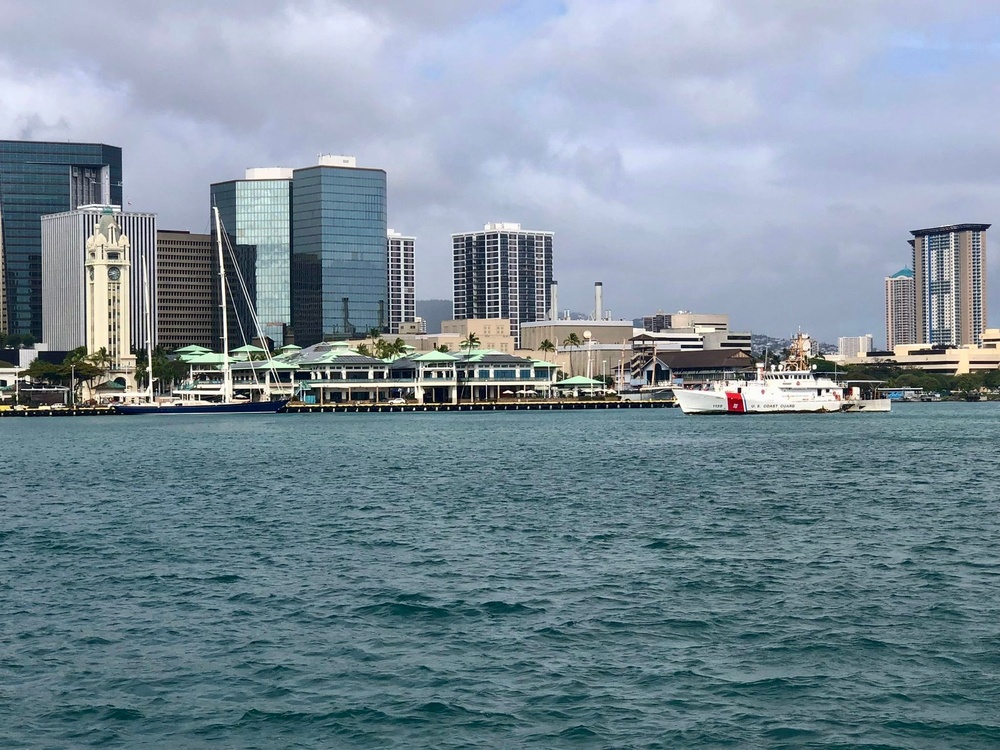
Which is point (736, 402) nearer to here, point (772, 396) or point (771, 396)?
point (771, 396)

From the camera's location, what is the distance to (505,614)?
32.5m

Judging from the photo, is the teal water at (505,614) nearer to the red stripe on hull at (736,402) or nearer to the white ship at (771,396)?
the red stripe on hull at (736,402)

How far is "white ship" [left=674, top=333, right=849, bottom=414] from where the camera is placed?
176 m

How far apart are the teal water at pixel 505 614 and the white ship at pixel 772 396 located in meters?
106

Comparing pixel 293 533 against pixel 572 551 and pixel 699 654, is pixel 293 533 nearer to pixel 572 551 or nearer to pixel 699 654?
pixel 572 551

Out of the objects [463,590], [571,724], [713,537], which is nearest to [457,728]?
[571,724]

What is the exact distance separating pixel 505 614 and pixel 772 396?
149 metres

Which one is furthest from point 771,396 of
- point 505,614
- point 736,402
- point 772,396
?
point 505,614

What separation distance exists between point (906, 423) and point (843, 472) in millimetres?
90146

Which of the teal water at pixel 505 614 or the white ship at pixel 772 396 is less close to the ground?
the white ship at pixel 772 396

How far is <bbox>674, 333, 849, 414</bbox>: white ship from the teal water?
106 metres

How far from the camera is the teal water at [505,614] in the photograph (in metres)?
23.7

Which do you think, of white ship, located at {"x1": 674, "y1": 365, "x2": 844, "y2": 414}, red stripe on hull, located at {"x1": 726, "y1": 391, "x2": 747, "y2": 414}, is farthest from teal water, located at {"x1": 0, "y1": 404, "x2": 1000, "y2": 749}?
white ship, located at {"x1": 674, "y1": 365, "x2": 844, "y2": 414}

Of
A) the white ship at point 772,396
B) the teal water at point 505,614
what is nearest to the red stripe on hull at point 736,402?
the white ship at point 772,396
